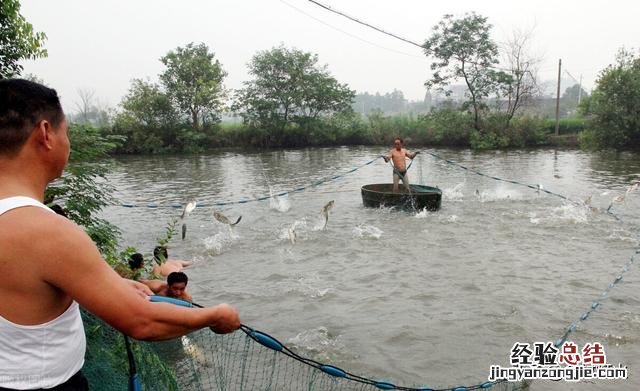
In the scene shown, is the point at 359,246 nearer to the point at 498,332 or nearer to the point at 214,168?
the point at 498,332

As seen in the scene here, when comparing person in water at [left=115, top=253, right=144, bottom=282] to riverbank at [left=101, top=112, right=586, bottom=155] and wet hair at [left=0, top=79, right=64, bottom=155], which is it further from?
riverbank at [left=101, top=112, right=586, bottom=155]

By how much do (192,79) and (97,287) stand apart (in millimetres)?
39065

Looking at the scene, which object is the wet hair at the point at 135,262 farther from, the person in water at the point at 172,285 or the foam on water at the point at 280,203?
the foam on water at the point at 280,203

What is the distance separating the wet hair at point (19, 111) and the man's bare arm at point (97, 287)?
1.02ft

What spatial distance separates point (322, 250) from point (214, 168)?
58.9 feet

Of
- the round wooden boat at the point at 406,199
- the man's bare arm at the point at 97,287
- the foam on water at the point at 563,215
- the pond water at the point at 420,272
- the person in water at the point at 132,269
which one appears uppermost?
the man's bare arm at the point at 97,287

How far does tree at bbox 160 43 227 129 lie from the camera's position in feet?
123

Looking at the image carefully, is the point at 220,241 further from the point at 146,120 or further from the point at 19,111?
the point at 146,120

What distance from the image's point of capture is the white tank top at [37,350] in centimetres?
146

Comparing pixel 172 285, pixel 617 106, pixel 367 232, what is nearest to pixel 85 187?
pixel 172 285

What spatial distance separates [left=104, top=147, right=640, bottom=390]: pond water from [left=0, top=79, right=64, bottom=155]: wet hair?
192 inches

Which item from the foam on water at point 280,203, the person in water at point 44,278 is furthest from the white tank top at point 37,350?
the foam on water at point 280,203

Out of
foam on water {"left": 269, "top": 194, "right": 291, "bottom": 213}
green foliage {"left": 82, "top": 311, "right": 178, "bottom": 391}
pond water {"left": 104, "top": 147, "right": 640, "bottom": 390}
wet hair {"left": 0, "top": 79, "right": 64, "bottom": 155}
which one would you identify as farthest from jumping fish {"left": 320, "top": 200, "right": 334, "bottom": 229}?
wet hair {"left": 0, "top": 79, "right": 64, "bottom": 155}

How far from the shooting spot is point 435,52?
37000 millimetres
